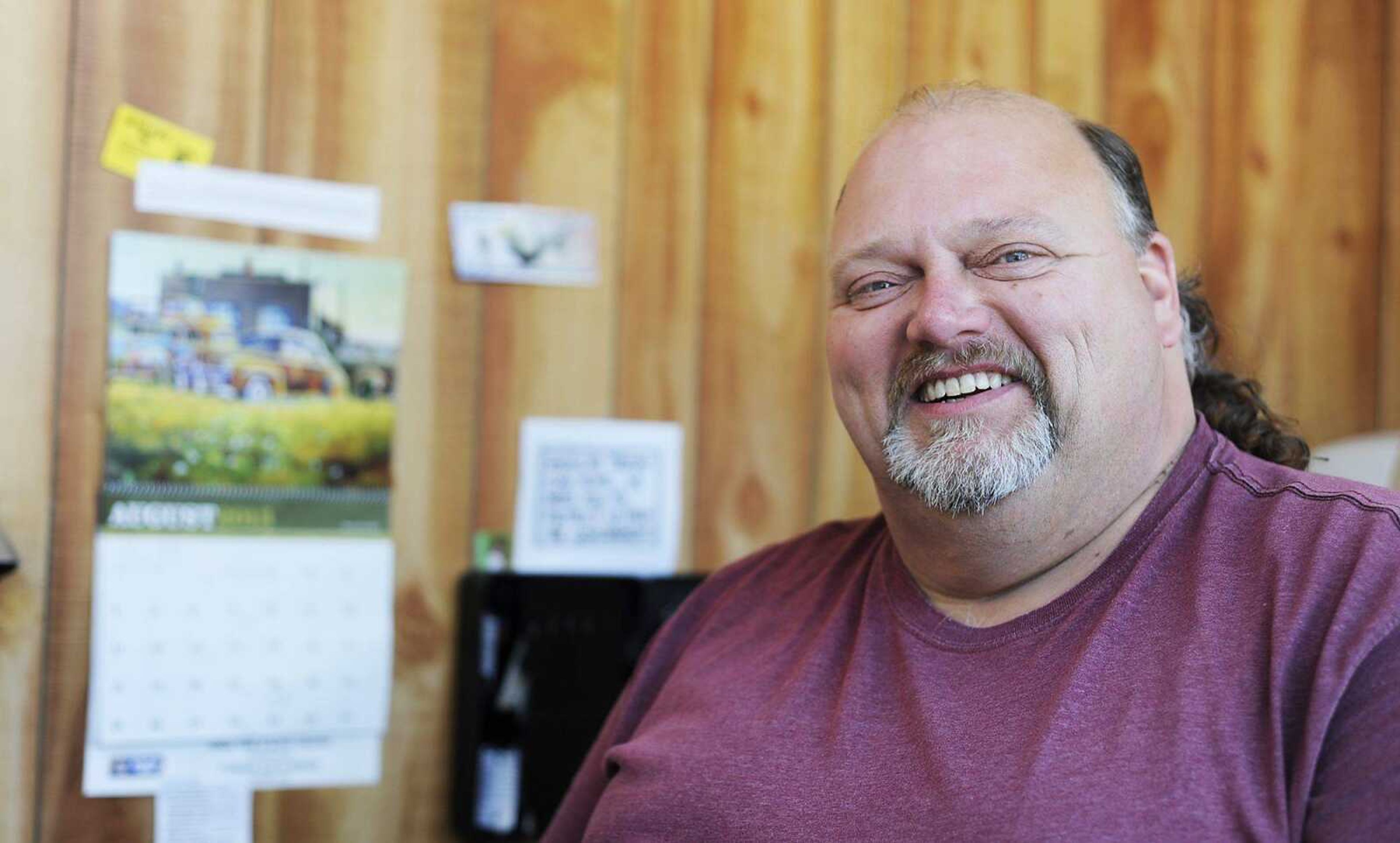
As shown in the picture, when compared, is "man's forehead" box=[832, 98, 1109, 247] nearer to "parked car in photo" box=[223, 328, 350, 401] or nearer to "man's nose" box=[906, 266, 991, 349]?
"man's nose" box=[906, 266, 991, 349]

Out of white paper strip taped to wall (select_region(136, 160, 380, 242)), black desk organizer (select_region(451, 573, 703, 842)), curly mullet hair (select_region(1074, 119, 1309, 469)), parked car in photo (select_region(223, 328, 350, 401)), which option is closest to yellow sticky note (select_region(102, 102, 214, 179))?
white paper strip taped to wall (select_region(136, 160, 380, 242))

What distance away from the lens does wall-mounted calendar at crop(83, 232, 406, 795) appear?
144cm

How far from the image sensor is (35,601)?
1.40 metres

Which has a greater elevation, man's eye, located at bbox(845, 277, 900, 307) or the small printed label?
man's eye, located at bbox(845, 277, 900, 307)

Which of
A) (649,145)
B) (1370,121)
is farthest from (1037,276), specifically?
(1370,121)

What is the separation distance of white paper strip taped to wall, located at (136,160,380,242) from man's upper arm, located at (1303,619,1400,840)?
118 centimetres

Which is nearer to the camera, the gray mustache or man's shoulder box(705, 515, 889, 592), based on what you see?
the gray mustache

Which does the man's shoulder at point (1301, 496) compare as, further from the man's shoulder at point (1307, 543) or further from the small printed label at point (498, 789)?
the small printed label at point (498, 789)

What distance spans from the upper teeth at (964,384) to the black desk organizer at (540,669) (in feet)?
1.95

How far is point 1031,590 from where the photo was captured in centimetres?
114

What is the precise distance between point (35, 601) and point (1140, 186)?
127cm

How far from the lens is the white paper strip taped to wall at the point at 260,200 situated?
145 centimetres

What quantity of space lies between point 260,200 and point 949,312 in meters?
0.86

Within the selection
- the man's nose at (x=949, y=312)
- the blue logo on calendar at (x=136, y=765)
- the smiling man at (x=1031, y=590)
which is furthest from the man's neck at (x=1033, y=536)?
the blue logo on calendar at (x=136, y=765)
